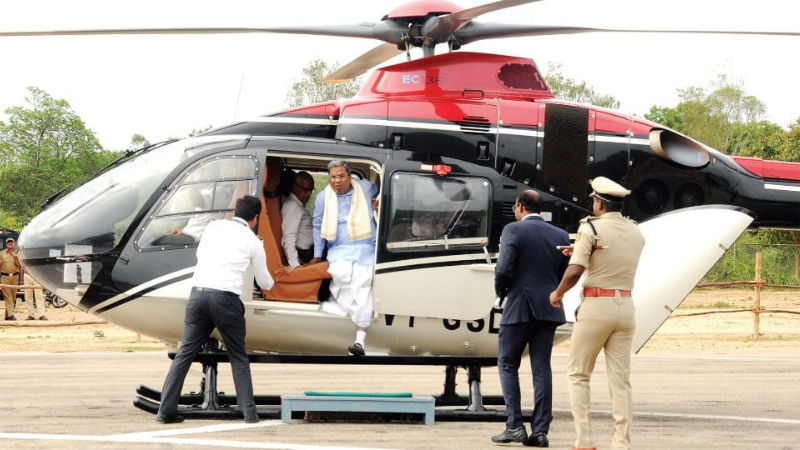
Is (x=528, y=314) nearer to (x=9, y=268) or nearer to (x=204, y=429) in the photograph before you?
(x=204, y=429)

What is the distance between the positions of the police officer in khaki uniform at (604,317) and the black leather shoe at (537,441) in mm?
660

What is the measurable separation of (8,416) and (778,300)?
28.2m

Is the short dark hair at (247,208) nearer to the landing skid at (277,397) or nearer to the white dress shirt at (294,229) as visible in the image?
the white dress shirt at (294,229)

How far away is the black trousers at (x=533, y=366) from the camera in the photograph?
9.75m

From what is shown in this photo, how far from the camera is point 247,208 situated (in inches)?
419

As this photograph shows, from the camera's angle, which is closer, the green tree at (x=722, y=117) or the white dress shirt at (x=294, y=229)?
the white dress shirt at (x=294, y=229)

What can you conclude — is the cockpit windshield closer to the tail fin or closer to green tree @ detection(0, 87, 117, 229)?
the tail fin

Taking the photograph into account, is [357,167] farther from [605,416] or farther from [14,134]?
[14,134]

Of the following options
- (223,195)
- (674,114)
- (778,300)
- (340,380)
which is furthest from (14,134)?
(223,195)

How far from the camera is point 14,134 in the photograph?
7462 centimetres

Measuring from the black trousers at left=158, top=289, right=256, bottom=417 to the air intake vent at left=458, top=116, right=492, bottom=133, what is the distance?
2687 mm

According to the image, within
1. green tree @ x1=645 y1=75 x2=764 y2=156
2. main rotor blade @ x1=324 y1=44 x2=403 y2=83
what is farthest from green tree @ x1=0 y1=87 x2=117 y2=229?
main rotor blade @ x1=324 y1=44 x2=403 y2=83

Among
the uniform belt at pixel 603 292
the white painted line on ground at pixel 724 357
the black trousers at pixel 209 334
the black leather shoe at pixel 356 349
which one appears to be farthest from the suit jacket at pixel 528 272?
the white painted line on ground at pixel 724 357

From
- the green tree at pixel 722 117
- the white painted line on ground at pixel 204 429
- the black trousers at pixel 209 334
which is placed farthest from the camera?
the green tree at pixel 722 117
